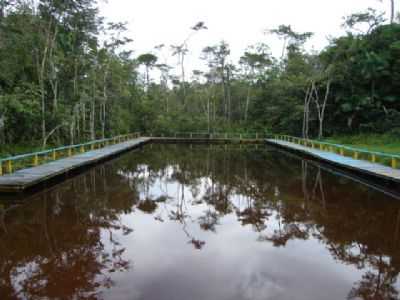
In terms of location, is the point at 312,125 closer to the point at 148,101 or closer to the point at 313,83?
the point at 313,83

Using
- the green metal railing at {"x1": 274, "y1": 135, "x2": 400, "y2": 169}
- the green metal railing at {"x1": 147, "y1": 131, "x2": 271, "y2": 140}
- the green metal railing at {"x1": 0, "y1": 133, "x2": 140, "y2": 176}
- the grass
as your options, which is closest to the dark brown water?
the green metal railing at {"x1": 0, "y1": 133, "x2": 140, "y2": 176}

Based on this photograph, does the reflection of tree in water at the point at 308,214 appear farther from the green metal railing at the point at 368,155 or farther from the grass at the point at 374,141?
the grass at the point at 374,141

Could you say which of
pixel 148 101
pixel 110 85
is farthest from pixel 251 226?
pixel 148 101

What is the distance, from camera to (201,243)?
557 centimetres

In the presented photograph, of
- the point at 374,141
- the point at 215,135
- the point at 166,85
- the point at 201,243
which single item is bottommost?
the point at 201,243

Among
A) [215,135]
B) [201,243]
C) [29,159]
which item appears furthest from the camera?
[215,135]

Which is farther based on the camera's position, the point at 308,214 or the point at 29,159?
the point at 29,159

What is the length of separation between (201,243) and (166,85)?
43.2 meters

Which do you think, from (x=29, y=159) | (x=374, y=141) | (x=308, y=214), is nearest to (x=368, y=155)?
(x=374, y=141)

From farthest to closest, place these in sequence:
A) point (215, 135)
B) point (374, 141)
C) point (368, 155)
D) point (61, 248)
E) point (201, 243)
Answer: point (215, 135) < point (374, 141) < point (368, 155) < point (201, 243) < point (61, 248)

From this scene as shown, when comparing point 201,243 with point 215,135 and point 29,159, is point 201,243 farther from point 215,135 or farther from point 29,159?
point 215,135

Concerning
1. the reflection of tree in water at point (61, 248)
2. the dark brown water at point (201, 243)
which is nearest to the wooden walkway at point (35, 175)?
the dark brown water at point (201, 243)

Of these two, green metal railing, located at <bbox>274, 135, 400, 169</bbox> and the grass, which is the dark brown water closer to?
green metal railing, located at <bbox>274, 135, 400, 169</bbox>

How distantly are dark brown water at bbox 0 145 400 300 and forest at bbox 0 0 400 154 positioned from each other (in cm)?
723
